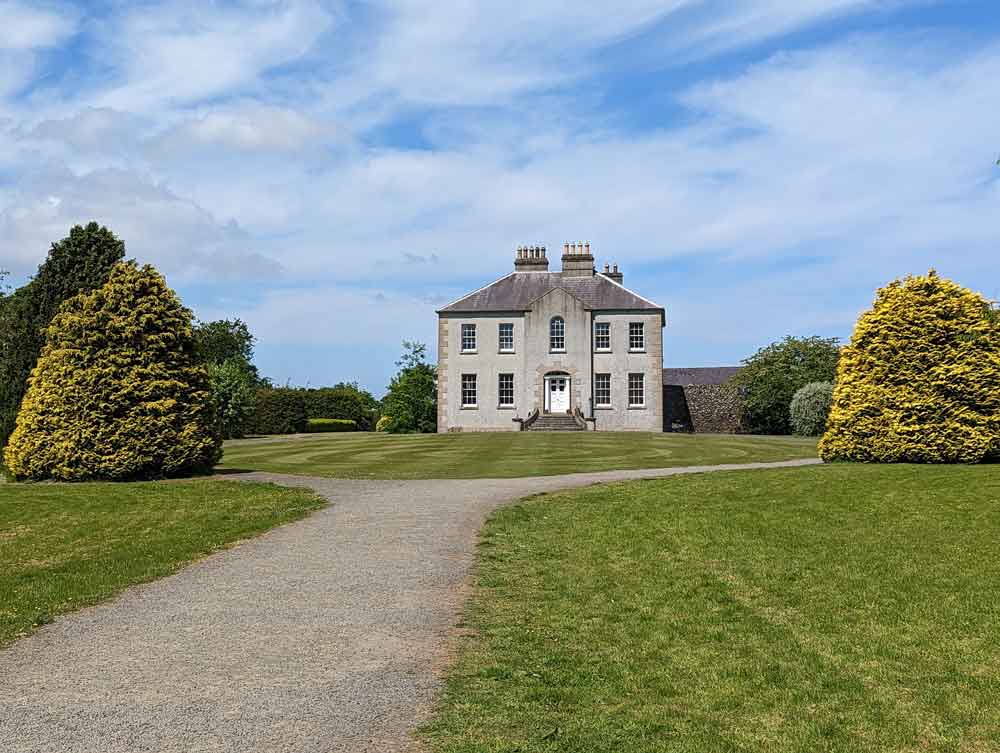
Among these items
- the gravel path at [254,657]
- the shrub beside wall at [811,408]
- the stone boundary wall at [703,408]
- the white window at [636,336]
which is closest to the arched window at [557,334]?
the white window at [636,336]

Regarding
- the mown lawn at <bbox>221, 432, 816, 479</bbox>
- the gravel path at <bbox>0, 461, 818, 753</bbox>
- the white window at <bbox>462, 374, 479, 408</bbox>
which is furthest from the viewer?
the white window at <bbox>462, 374, 479, 408</bbox>

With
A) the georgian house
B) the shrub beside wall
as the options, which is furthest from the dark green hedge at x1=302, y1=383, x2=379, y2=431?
the shrub beside wall

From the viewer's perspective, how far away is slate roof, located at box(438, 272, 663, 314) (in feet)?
170

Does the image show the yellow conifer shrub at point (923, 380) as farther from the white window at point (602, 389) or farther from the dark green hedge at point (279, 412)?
the dark green hedge at point (279, 412)

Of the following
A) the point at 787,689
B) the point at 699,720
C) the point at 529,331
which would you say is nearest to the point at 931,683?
the point at 787,689

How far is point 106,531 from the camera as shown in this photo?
48.5ft

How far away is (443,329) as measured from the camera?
172ft

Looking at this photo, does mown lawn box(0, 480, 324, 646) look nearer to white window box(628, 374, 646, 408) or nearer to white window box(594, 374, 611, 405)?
white window box(594, 374, 611, 405)

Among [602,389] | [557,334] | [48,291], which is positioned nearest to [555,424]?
[602,389]

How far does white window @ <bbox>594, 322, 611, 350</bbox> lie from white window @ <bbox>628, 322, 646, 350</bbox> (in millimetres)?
1202

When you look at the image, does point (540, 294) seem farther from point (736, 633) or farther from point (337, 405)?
point (736, 633)

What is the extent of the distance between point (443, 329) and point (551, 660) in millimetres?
45733

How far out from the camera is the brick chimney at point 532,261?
54438mm

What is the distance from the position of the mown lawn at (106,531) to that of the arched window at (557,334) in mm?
32827
